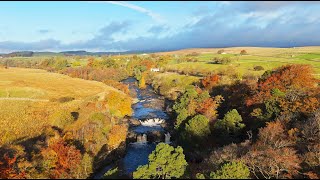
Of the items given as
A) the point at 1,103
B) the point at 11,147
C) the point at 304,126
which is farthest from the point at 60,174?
the point at 1,103

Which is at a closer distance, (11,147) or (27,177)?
(27,177)

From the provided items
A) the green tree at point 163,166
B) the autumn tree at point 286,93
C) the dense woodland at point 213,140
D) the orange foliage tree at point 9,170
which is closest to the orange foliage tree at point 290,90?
the autumn tree at point 286,93

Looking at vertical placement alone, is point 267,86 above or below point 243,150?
above

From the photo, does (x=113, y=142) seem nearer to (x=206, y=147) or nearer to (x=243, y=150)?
(x=206, y=147)

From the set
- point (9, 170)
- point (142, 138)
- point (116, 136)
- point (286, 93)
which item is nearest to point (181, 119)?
point (142, 138)

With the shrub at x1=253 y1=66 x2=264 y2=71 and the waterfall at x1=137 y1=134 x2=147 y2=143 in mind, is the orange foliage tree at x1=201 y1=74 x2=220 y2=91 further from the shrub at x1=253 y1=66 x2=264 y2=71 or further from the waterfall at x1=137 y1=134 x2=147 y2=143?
the waterfall at x1=137 y1=134 x2=147 y2=143

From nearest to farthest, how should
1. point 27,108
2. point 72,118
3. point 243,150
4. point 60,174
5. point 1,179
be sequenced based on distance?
1. point 1,179
2. point 60,174
3. point 243,150
4. point 72,118
5. point 27,108

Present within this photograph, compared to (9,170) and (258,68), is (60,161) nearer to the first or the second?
(9,170)

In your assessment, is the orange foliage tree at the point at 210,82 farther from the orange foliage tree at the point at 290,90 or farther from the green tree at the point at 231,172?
the green tree at the point at 231,172
